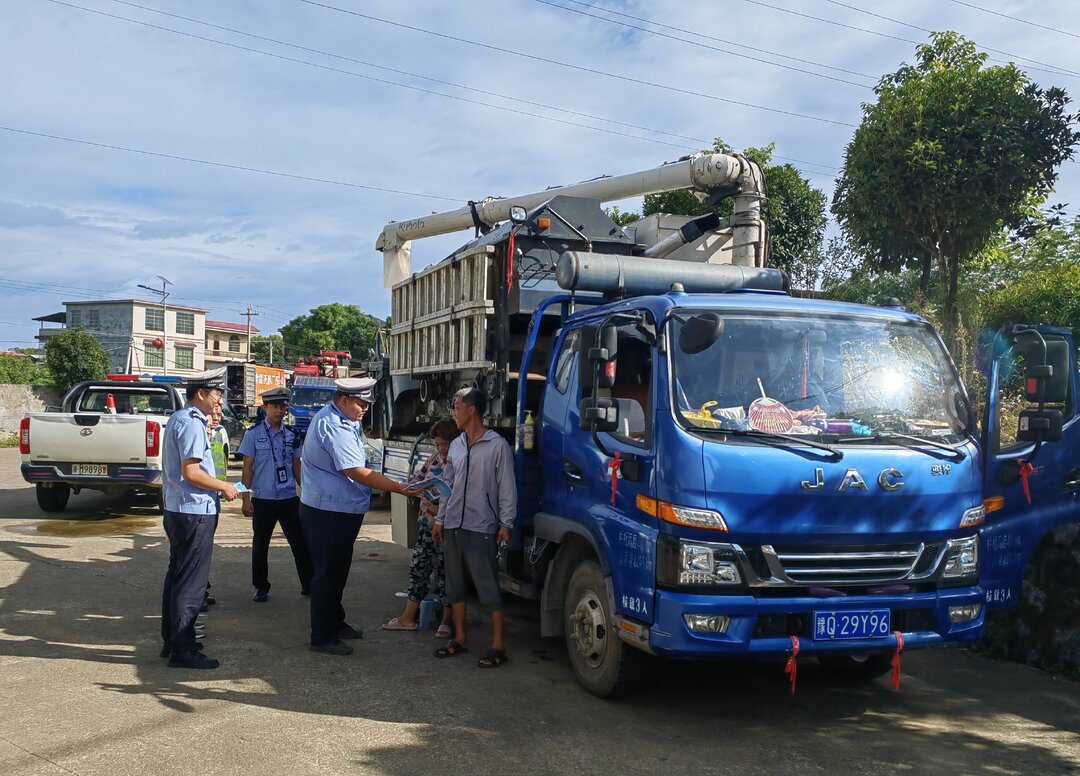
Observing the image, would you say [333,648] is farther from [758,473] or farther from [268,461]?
[758,473]

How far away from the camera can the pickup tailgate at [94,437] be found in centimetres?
1159

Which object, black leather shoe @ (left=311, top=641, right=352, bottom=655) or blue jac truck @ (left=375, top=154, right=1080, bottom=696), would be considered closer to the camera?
blue jac truck @ (left=375, top=154, right=1080, bottom=696)

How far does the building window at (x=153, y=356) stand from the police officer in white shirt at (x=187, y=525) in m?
69.7

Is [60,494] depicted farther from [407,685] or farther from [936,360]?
[936,360]

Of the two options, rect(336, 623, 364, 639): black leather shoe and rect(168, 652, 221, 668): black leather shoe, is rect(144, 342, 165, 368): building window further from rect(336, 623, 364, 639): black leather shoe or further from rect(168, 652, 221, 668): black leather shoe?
rect(168, 652, 221, 668): black leather shoe

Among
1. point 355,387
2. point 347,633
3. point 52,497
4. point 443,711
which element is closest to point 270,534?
point 347,633

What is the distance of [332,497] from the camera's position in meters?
6.12

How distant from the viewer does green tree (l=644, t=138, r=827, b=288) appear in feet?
69.6

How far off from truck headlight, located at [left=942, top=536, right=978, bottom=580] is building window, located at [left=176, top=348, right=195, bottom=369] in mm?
73218

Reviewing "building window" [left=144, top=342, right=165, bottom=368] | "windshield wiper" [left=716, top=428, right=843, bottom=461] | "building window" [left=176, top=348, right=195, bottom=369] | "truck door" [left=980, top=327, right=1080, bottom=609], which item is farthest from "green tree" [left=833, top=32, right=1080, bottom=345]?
"building window" [left=176, top=348, right=195, bottom=369]

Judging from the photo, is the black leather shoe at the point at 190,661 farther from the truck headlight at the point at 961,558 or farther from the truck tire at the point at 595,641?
the truck headlight at the point at 961,558

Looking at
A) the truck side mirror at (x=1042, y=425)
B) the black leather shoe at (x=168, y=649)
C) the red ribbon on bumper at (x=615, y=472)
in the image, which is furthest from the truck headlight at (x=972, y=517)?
the black leather shoe at (x=168, y=649)

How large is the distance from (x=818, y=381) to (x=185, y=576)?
3.89 meters

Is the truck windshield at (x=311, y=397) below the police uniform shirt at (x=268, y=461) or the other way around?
the other way around
